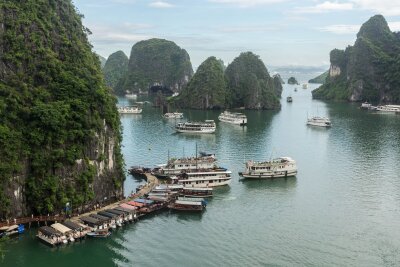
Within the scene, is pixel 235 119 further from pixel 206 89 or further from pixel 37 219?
pixel 37 219

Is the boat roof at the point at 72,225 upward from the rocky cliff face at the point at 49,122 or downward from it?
downward

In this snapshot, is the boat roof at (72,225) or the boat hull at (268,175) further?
the boat hull at (268,175)

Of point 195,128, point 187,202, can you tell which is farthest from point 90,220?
point 195,128

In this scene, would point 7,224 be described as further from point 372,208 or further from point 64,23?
point 372,208

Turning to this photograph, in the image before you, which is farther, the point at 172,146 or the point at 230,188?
the point at 172,146

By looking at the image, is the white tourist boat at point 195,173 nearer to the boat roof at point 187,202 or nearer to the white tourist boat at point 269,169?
the white tourist boat at point 269,169

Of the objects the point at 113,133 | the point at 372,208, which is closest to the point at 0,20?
the point at 113,133

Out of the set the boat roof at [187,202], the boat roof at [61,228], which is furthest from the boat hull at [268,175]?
the boat roof at [61,228]
